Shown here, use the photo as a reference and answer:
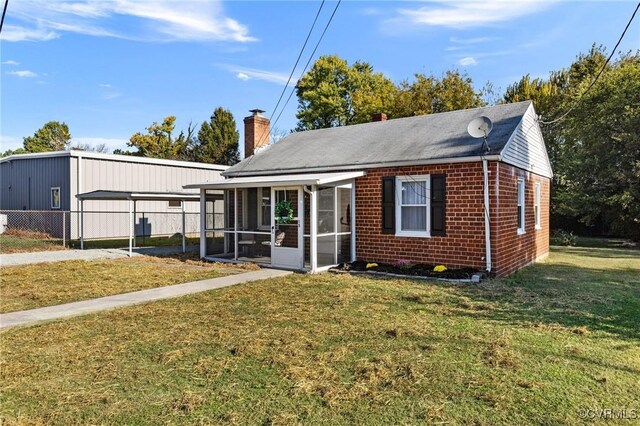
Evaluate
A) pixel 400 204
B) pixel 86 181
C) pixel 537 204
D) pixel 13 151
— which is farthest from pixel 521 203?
pixel 13 151

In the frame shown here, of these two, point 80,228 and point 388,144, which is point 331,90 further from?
point 388,144

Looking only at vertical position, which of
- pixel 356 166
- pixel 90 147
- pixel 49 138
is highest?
pixel 49 138

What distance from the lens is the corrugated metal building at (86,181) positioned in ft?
66.3

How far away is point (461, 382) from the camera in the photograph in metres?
4.06

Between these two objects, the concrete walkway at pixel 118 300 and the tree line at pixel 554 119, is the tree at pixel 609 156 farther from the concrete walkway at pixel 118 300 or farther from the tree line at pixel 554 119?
the concrete walkway at pixel 118 300

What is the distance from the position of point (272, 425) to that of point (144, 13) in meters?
9.16

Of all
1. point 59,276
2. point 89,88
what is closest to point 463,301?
point 59,276

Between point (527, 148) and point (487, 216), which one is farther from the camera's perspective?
point (527, 148)

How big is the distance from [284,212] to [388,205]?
280 cm

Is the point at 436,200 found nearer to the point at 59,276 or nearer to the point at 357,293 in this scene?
the point at 357,293

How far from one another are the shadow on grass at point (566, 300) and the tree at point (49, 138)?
55941 millimetres

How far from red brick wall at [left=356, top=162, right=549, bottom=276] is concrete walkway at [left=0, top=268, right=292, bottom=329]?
292 cm

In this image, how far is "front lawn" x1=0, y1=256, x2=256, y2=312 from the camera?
7942 millimetres
